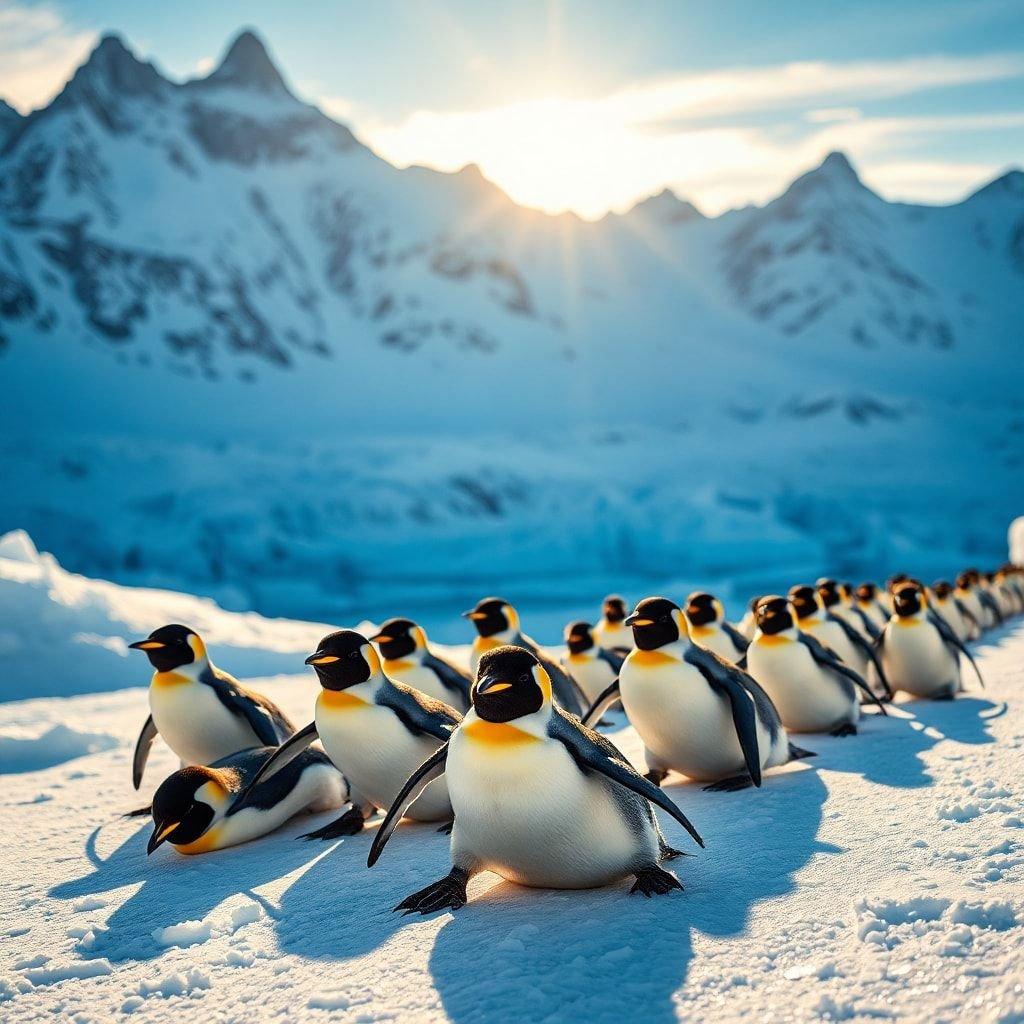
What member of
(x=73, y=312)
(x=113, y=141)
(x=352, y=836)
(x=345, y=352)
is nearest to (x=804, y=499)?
(x=345, y=352)

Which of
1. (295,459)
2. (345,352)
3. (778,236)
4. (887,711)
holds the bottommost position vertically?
(887,711)

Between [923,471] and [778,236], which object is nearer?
[923,471]

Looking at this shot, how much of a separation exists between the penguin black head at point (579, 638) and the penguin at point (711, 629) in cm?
67

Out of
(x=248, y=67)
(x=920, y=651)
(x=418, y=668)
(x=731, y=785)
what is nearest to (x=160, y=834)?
(x=418, y=668)

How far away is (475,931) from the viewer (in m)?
1.99

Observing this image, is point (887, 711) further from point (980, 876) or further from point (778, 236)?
point (778, 236)

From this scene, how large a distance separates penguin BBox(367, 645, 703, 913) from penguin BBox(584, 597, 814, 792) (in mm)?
953

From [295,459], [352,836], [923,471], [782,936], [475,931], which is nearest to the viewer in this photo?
[782,936]

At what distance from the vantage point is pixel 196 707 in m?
3.52

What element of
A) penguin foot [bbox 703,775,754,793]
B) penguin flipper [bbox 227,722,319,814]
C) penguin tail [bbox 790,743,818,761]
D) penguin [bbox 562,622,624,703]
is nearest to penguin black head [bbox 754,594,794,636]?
penguin tail [bbox 790,743,818,761]

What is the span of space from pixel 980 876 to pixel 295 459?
36801 mm

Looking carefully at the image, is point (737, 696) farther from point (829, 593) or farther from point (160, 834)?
point (829, 593)

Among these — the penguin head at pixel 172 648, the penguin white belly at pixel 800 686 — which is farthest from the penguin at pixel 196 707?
the penguin white belly at pixel 800 686

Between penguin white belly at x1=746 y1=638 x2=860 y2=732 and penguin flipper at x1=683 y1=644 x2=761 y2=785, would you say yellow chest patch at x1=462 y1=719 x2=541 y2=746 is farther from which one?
penguin white belly at x1=746 y1=638 x2=860 y2=732
